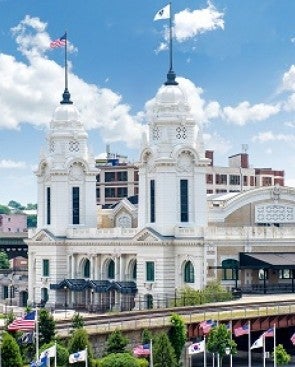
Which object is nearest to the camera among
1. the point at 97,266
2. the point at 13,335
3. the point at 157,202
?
the point at 13,335

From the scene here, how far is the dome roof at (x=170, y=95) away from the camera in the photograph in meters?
118

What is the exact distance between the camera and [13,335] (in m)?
75.1

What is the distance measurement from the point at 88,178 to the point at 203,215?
18.3 metres

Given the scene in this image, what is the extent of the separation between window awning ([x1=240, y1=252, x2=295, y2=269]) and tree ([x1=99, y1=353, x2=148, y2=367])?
130ft

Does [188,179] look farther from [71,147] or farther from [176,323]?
[176,323]

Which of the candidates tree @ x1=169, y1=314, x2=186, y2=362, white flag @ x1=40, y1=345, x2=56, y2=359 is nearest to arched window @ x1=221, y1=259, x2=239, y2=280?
tree @ x1=169, y1=314, x2=186, y2=362

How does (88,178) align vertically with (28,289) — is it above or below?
above

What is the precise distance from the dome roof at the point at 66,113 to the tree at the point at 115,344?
2103 inches

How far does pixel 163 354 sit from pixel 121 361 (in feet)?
14.1

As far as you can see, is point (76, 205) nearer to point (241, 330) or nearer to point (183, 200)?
point (183, 200)

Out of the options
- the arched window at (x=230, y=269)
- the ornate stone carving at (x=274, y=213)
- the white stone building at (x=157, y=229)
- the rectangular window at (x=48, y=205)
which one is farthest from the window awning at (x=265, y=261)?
the rectangular window at (x=48, y=205)

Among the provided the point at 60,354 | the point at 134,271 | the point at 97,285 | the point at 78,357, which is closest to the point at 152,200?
the point at 134,271

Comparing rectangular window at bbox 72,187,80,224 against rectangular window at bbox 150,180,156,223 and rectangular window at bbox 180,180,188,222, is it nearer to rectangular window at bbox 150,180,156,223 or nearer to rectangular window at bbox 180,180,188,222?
rectangular window at bbox 150,180,156,223

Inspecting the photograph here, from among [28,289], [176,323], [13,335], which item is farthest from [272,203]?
[13,335]
